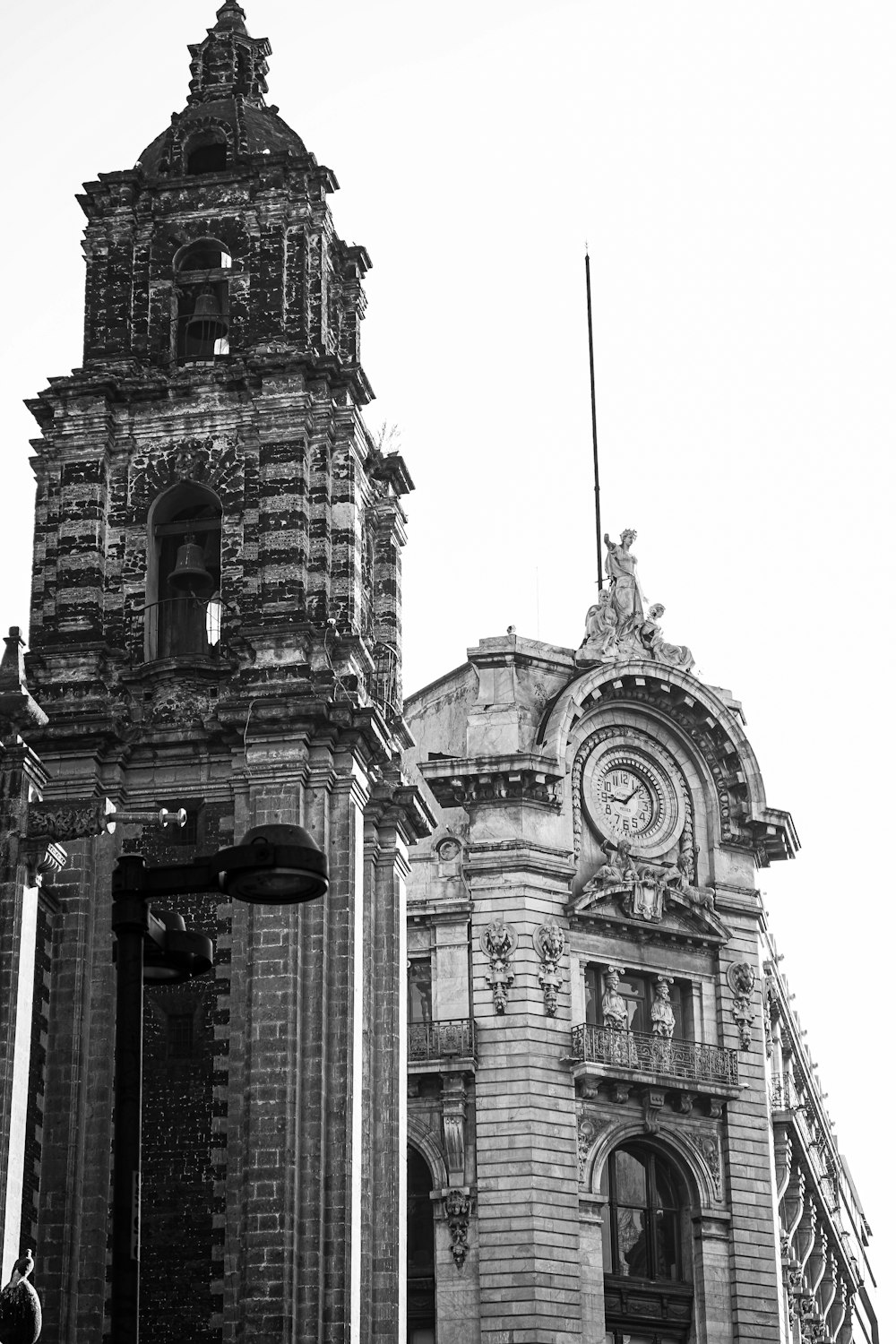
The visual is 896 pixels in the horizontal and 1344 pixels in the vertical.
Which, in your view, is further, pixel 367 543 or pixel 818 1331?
pixel 818 1331

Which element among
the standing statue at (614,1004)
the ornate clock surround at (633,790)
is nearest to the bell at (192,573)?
the ornate clock surround at (633,790)

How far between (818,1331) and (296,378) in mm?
37739

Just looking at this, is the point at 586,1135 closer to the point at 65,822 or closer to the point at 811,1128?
the point at 811,1128

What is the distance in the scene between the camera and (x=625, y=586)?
6081cm

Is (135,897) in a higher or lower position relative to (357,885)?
lower

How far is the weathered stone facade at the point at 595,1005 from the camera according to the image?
5306cm

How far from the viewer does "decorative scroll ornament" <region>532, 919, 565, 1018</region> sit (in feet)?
181

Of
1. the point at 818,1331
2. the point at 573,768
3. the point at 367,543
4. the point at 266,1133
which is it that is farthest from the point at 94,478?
the point at 818,1331

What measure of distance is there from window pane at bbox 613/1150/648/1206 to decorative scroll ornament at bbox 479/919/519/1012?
4.84 m

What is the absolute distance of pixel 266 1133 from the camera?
38.0 m

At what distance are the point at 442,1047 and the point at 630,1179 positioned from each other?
581 cm

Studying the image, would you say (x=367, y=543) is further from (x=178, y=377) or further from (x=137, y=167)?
(x=137, y=167)

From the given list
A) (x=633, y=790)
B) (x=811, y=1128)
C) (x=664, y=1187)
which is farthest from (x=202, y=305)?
(x=811, y=1128)

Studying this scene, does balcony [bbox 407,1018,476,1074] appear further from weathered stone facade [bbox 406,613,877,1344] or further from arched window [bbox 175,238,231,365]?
arched window [bbox 175,238,231,365]
